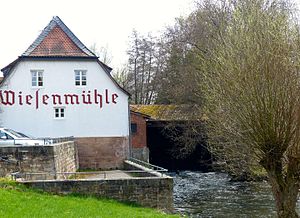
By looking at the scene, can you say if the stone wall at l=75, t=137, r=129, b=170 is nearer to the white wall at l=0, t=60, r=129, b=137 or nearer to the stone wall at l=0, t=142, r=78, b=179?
the white wall at l=0, t=60, r=129, b=137

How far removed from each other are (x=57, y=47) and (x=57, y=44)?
288mm

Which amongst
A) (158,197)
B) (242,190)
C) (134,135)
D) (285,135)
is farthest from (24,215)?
(134,135)

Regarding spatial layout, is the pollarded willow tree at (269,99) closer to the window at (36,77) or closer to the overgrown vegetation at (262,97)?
the overgrown vegetation at (262,97)

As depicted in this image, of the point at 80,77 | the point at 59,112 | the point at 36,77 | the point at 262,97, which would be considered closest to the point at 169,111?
the point at 80,77

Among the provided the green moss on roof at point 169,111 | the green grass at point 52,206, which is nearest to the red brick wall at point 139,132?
the green moss on roof at point 169,111

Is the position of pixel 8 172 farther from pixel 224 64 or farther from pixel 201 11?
pixel 201 11

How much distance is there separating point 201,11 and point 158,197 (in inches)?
749

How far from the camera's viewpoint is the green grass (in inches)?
551

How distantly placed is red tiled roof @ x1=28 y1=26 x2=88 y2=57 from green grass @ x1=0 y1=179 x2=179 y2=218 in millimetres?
17092

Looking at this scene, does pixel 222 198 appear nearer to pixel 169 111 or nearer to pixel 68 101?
pixel 68 101

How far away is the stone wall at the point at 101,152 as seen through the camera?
3362cm

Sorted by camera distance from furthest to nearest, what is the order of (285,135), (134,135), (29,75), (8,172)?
(134,135)
(29,75)
(8,172)
(285,135)

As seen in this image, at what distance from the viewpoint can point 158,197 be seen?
1892 centimetres

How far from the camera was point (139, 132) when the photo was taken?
41.1 metres
